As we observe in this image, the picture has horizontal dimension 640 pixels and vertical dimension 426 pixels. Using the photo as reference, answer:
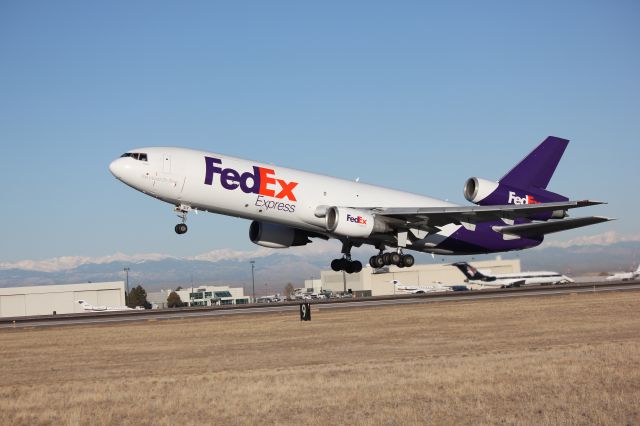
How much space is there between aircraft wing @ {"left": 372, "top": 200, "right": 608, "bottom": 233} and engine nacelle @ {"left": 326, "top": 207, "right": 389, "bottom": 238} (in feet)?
3.14

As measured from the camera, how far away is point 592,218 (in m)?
40.7

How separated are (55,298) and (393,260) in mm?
96104

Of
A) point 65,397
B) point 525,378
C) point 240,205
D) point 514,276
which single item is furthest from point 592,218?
point 514,276

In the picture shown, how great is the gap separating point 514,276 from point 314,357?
89224mm

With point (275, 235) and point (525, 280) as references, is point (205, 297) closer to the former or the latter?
point (525, 280)

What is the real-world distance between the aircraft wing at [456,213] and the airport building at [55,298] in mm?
89450

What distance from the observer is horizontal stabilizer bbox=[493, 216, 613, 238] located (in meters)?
42.4

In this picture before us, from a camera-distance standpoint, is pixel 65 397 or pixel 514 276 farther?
pixel 514 276

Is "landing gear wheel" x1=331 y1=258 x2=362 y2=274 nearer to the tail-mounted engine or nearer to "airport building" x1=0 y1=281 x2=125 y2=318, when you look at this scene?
the tail-mounted engine

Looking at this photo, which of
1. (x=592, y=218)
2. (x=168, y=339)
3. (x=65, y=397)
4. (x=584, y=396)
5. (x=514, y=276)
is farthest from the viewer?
(x=514, y=276)

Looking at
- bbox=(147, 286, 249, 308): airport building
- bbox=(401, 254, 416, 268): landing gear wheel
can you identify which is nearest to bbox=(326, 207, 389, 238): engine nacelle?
bbox=(401, 254, 416, 268): landing gear wheel

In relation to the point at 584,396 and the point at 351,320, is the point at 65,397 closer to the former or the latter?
the point at 584,396

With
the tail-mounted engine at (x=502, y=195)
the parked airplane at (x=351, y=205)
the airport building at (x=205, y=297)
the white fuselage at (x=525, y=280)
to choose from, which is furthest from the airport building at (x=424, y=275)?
the tail-mounted engine at (x=502, y=195)

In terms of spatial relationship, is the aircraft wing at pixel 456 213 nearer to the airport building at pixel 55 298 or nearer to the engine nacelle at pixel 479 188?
the engine nacelle at pixel 479 188
